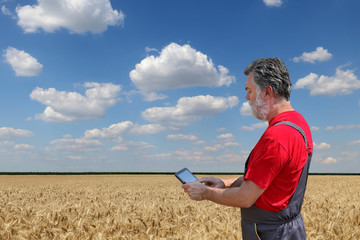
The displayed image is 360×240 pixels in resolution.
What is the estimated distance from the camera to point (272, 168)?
2230 mm

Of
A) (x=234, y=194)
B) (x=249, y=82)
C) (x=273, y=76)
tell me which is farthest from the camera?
(x=249, y=82)

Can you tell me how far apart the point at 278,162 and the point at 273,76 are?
0.68 metres

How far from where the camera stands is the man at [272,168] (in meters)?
2.26

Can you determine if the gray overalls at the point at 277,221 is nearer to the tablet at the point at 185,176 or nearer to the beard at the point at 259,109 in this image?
the beard at the point at 259,109

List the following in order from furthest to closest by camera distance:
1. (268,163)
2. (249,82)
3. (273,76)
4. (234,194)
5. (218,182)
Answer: (218,182) < (249,82) < (273,76) < (234,194) < (268,163)

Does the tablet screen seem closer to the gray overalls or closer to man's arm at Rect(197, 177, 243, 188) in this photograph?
man's arm at Rect(197, 177, 243, 188)

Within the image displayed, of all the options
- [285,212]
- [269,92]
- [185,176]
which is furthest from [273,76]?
[185,176]

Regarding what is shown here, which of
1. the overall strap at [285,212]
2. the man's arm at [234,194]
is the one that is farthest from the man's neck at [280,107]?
the man's arm at [234,194]

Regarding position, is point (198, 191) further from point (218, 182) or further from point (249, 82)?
point (249, 82)

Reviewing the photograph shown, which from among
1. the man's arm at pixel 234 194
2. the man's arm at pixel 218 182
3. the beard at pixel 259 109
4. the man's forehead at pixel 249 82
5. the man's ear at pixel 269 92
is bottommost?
the man's arm at pixel 234 194

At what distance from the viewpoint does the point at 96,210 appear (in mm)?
6594

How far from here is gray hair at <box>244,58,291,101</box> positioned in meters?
2.50

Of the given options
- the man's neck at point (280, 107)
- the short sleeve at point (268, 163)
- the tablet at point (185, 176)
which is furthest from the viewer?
the tablet at point (185, 176)

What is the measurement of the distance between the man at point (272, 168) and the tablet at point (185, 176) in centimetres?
31
